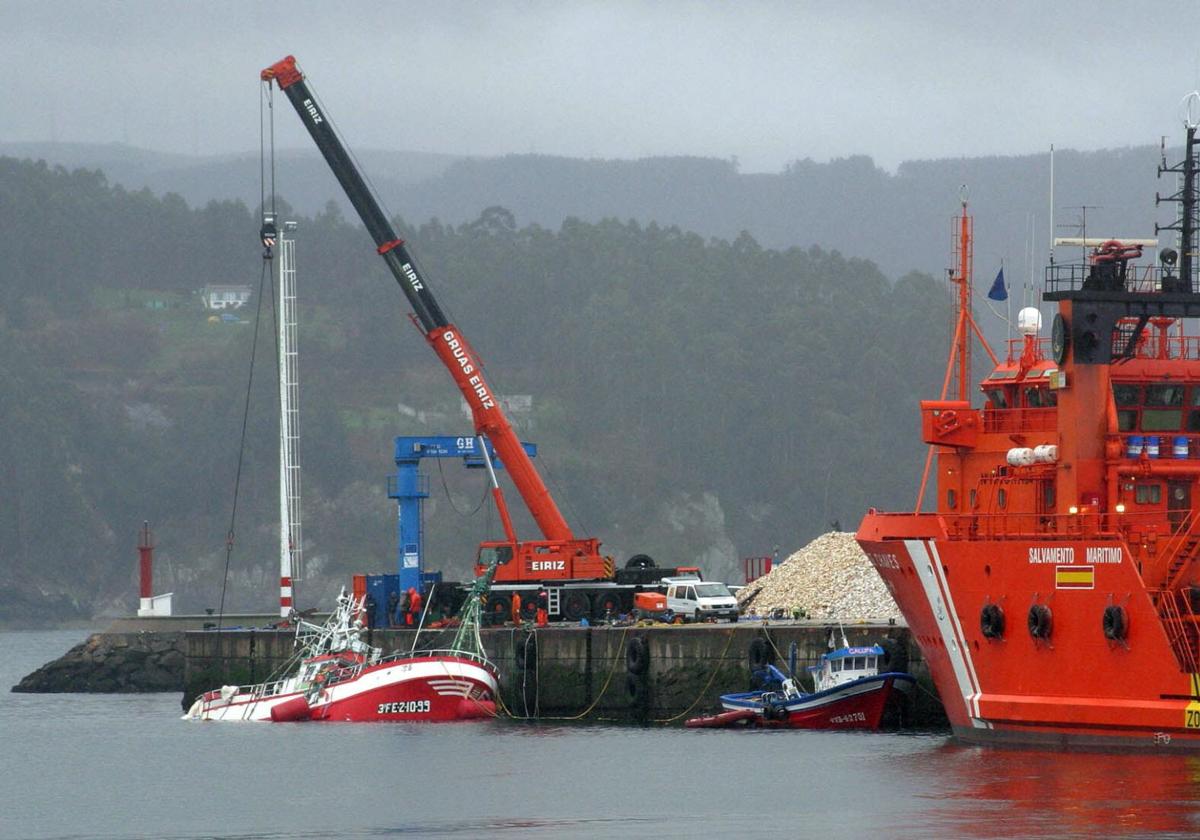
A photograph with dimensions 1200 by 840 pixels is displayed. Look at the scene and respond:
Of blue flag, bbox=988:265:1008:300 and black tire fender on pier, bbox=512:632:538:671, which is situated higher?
blue flag, bbox=988:265:1008:300

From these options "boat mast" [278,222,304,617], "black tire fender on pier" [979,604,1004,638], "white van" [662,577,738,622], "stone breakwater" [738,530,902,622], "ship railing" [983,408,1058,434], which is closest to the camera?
"black tire fender on pier" [979,604,1004,638]

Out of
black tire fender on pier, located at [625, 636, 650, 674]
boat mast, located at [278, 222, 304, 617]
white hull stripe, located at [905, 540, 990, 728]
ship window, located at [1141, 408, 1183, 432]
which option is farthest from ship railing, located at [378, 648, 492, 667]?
ship window, located at [1141, 408, 1183, 432]

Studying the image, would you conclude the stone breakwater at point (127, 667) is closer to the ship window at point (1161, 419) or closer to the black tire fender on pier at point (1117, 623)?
the ship window at point (1161, 419)

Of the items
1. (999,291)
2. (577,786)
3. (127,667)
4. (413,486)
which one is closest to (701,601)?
(413,486)

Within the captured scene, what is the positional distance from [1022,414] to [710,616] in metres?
18.1

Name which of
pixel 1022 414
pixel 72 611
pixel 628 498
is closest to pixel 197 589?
pixel 72 611

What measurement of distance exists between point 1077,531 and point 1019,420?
5.28 metres

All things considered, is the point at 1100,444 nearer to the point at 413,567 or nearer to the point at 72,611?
the point at 413,567

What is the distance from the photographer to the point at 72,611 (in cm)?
18612

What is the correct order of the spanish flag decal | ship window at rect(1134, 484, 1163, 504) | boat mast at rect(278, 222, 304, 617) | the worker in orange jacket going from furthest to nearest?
boat mast at rect(278, 222, 304, 617) → the worker in orange jacket → ship window at rect(1134, 484, 1163, 504) → the spanish flag decal

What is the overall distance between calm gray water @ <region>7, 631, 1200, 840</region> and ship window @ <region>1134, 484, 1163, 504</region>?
533cm

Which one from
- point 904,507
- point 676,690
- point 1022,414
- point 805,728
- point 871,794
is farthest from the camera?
point 904,507

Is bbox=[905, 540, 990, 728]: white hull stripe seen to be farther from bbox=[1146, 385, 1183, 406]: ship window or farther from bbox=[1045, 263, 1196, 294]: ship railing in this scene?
bbox=[1045, 263, 1196, 294]: ship railing

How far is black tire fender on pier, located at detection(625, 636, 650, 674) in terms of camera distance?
58.2 m
